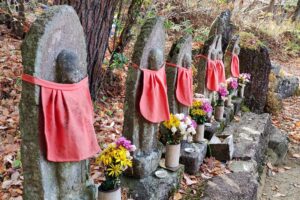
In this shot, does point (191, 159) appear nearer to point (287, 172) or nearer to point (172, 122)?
point (172, 122)

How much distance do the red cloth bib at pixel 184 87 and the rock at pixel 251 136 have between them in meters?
1.14

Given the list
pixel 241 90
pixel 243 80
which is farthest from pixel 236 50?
pixel 241 90

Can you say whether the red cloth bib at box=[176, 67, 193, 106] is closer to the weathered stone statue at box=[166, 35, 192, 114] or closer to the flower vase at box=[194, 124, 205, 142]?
the weathered stone statue at box=[166, 35, 192, 114]

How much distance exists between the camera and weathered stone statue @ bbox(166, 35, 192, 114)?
3545 millimetres

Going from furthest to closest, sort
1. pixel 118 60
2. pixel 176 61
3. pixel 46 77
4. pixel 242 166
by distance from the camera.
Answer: pixel 118 60 < pixel 242 166 < pixel 176 61 < pixel 46 77

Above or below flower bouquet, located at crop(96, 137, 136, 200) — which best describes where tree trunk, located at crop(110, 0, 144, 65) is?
above

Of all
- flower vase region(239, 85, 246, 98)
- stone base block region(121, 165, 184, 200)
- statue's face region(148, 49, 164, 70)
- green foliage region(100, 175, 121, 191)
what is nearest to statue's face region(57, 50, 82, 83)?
green foliage region(100, 175, 121, 191)

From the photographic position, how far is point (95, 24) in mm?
3881

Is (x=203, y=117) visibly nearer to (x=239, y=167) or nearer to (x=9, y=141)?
(x=239, y=167)

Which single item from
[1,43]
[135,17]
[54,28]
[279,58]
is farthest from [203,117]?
[279,58]

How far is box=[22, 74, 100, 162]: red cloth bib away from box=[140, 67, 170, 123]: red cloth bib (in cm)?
71

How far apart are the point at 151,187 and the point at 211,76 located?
6.87ft

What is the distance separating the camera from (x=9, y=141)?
3.80m

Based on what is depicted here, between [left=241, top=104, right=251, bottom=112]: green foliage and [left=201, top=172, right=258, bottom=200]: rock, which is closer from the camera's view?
[left=201, top=172, right=258, bottom=200]: rock
